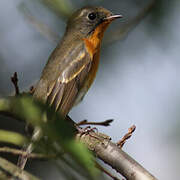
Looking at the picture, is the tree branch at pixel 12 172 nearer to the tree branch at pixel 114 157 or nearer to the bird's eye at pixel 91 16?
the tree branch at pixel 114 157

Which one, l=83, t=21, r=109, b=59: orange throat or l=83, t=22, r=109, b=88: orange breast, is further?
l=83, t=21, r=109, b=59: orange throat

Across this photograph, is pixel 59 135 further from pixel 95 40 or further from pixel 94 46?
pixel 95 40

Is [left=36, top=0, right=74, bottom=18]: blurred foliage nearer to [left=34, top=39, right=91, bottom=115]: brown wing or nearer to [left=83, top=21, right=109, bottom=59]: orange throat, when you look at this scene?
[left=34, top=39, right=91, bottom=115]: brown wing

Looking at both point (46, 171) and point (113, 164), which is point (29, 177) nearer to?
point (113, 164)

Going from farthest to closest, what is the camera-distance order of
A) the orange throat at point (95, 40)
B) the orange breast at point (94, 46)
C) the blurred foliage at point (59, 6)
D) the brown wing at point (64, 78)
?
1. the orange throat at point (95, 40)
2. the orange breast at point (94, 46)
3. the brown wing at point (64, 78)
4. the blurred foliage at point (59, 6)

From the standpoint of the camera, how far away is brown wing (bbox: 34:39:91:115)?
4.66 metres

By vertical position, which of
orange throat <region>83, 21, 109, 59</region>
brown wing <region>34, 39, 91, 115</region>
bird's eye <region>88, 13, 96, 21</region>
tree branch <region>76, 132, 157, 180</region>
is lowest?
brown wing <region>34, 39, 91, 115</region>

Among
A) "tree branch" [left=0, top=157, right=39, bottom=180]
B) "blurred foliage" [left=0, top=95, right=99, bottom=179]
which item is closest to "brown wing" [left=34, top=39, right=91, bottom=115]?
"tree branch" [left=0, top=157, right=39, bottom=180]

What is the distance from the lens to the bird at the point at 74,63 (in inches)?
186

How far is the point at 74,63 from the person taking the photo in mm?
5195

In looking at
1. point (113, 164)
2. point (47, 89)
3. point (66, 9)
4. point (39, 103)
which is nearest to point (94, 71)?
point (47, 89)

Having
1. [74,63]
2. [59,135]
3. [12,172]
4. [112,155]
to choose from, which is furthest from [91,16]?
[59,135]

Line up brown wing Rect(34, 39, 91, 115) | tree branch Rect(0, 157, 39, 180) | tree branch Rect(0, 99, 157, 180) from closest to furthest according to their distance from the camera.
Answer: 1. tree branch Rect(0, 157, 39, 180)
2. tree branch Rect(0, 99, 157, 180)
3. brown wing Rect(34, 39, 91, 115)

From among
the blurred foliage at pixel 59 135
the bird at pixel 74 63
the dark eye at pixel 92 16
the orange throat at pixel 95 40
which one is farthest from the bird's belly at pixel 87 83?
the blurred foliage at pixel 59 135
